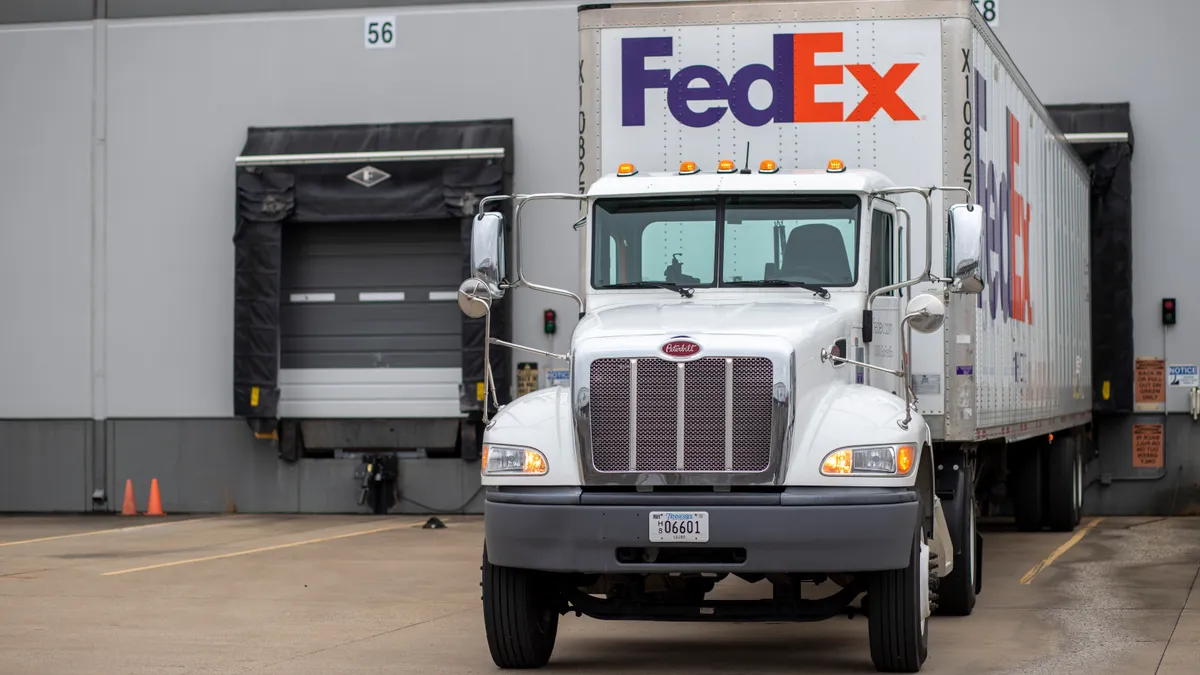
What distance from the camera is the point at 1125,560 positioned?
16.3 m

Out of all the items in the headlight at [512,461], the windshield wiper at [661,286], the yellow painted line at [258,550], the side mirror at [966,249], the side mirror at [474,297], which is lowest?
the yellow painted line at [258,550]

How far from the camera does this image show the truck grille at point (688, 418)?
8.99 meters

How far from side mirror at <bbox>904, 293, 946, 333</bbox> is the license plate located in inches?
61.4

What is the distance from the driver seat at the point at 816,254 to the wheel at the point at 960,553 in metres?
2.27

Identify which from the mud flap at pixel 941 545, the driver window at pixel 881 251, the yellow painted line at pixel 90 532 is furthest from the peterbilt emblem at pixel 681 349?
the yellow painted line at pixel 90 532

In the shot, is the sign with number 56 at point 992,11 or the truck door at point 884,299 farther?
the sign with number 56 at point 992,11

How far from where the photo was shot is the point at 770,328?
30.8 ft

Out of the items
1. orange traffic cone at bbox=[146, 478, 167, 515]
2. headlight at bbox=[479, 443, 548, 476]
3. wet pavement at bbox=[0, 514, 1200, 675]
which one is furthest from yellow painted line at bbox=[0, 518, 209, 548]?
headlight at bbox=[479, 443, 548, 476]

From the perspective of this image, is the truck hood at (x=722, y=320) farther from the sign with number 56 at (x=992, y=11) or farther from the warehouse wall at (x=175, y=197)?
the sign with number 56 at (x=992, y=11)

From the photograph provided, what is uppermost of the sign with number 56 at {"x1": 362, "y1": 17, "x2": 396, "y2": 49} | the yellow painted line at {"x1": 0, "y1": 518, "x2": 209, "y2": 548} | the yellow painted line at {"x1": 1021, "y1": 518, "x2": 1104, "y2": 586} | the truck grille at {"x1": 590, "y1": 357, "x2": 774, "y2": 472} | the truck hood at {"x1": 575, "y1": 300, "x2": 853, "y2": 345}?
the sign with number 56 at {"x1": 362, "y1": 17, "x2": 396, "y2": 49}

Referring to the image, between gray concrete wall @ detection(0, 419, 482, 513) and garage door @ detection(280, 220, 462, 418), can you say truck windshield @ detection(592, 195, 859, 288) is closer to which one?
garage door @ detection(280, 220, 462, 418)

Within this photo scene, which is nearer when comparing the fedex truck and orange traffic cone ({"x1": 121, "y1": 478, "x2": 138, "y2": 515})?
the fedex truck

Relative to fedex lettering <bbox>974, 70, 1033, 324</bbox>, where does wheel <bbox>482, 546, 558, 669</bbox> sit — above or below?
below

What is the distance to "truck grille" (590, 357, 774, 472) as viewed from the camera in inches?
354
